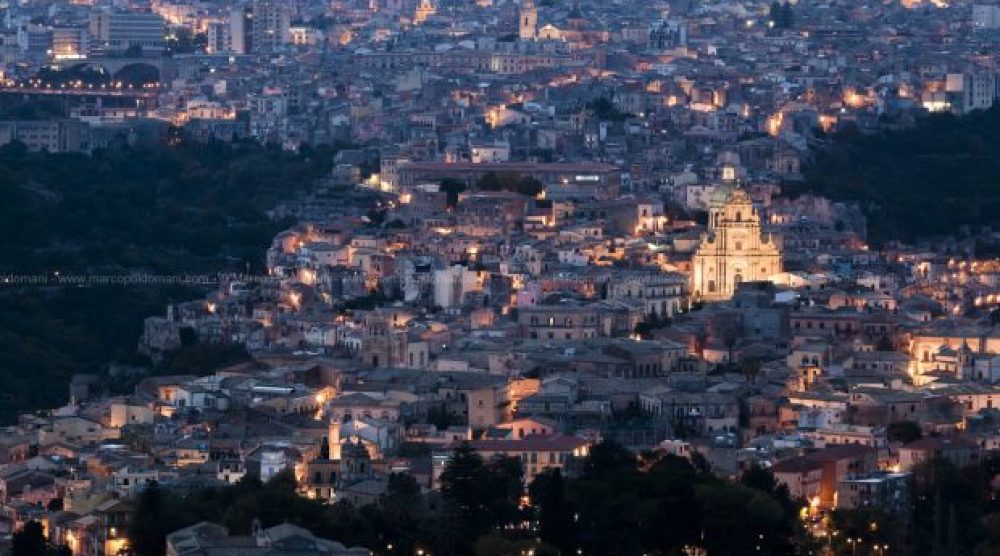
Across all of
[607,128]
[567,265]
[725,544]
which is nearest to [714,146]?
[607,128]

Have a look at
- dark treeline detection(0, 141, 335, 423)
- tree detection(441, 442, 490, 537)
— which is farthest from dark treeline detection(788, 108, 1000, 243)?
tree detection(441, 442, 490, 537)

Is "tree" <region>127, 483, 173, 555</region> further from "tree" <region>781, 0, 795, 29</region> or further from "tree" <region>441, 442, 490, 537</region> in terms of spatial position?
"tree" <region>781, 0, 795, 29</region>

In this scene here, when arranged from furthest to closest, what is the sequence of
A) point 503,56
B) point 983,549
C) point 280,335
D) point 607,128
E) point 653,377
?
1. point 503,56
2. point 607,128
3. point 280,335
4. point 653,377
5. point 983,549

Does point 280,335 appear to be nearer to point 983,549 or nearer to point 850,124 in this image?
point 983,549

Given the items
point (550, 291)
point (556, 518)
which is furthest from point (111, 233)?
point (556, 518)

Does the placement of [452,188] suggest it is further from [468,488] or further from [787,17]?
[787,17]

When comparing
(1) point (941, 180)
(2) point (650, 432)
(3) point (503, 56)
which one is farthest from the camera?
(3) point (503, 56)


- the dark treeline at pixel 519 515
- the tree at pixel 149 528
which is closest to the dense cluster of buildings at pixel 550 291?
the tree at pixel 149 528
